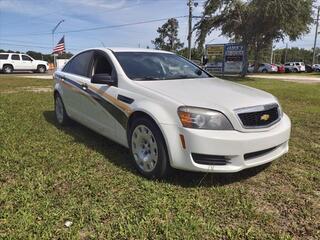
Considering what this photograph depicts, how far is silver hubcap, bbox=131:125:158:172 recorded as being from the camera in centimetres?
393

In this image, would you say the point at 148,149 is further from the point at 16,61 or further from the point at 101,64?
the point at 16,61

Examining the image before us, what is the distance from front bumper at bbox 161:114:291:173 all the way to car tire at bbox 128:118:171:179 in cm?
12

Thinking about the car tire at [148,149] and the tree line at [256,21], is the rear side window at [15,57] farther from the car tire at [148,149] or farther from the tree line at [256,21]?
the car tire at [148,149]

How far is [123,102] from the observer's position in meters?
4.35

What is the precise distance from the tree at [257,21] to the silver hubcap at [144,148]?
70.9ft

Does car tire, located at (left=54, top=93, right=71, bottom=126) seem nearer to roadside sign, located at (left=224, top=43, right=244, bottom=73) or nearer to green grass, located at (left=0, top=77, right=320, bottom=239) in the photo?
green grass, located at (left=0, top=77, right=320, bottom=239)

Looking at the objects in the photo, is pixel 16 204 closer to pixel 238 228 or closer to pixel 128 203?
pixel 128 203

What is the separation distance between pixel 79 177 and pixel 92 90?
4.81 feet

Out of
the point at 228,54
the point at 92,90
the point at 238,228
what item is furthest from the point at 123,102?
the point at 228,54

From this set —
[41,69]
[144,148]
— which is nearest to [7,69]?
[41,69]

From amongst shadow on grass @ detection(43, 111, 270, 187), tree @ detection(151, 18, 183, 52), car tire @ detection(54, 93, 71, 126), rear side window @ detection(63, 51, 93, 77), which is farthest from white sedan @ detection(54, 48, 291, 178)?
tree @ detection(151, 18, 183, 52)

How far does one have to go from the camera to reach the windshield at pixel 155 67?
467 cm

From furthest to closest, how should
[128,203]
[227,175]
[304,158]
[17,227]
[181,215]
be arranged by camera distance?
[304,158] → [227,175] → [128,203] → [181,215] → [17,227]

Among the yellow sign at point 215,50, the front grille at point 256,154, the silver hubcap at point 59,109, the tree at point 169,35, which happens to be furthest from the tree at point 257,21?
the tree at point 169,35
